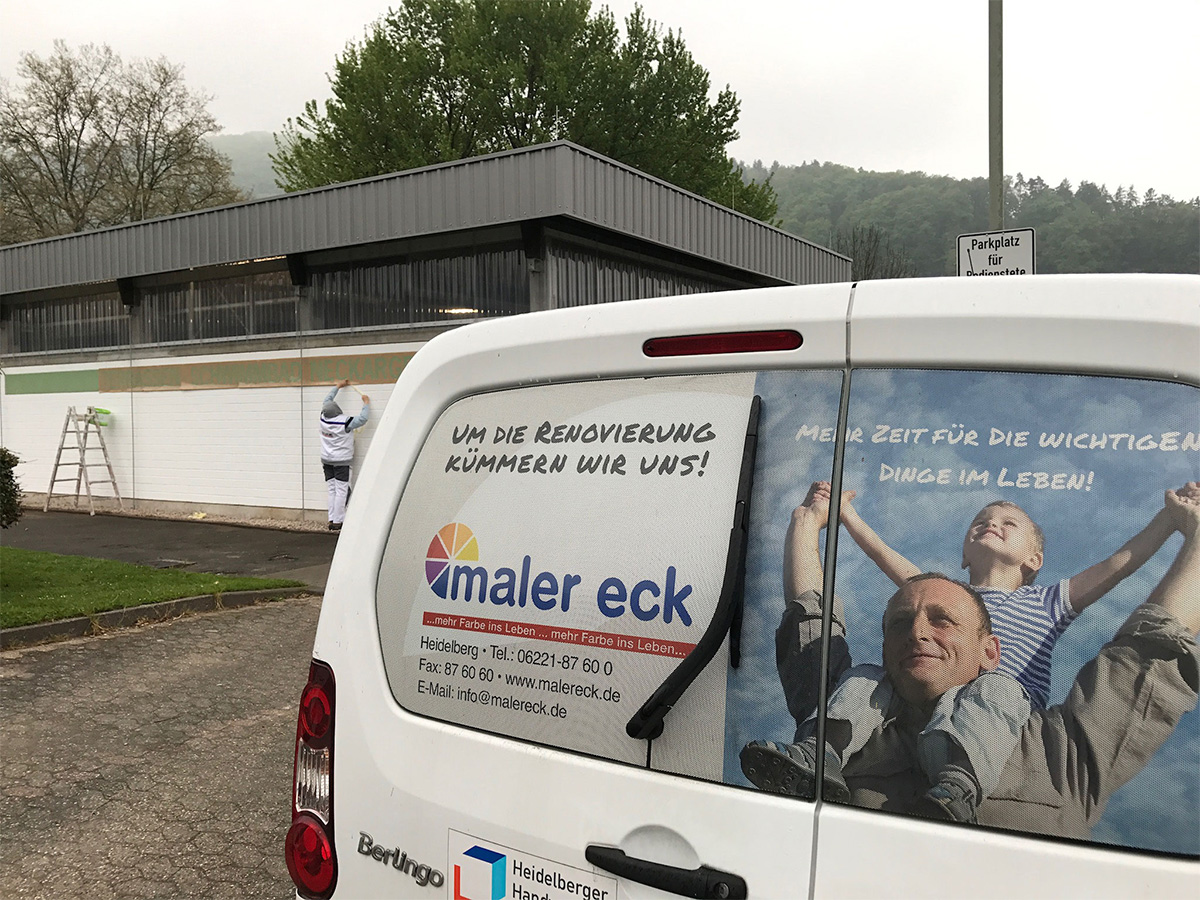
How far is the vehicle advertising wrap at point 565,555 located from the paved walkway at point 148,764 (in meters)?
2.36

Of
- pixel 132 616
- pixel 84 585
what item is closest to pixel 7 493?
pixel 84 585

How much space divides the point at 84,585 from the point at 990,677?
950cm

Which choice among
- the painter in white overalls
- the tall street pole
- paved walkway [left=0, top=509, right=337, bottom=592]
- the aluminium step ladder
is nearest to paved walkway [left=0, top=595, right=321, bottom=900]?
paved walkway [left=0, top=509, right=337, bottom=592]

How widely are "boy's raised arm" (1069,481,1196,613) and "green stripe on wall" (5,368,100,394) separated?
19080mm

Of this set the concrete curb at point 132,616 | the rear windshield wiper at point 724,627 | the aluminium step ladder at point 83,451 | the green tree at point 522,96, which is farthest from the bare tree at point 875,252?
the rear windshield wiper at point 724,627

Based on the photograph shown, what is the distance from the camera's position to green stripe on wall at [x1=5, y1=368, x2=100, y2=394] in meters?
17.7

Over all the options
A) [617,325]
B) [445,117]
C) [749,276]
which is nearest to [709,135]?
[445,117]

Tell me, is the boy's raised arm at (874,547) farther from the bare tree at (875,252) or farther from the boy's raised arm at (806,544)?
the bare tree at (875,252)

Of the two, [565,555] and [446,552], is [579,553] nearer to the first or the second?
[565,555]

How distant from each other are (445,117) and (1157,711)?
35.9 m

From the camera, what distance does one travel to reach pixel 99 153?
3619 centimetres

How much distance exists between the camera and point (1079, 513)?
4.49 ft

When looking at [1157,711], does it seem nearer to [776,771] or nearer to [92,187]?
[776,771]

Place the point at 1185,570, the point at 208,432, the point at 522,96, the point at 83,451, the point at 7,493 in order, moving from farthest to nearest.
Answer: the point at 522,96, the point at 83,451, the point at 208,432, the point at 7,493, the point at 1185,570
